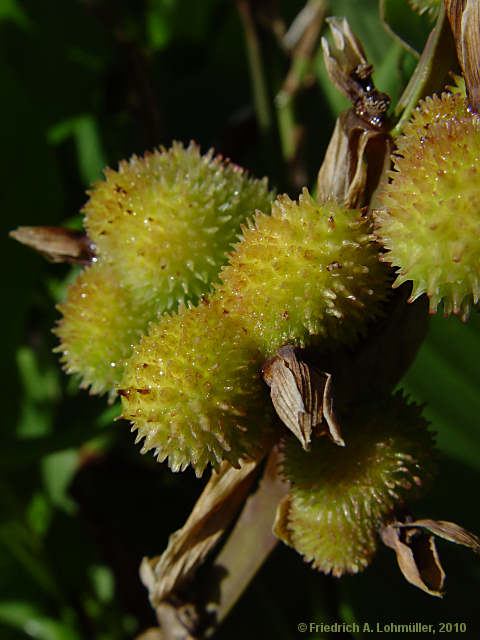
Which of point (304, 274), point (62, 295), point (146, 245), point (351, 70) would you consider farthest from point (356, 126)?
point (62, 295)

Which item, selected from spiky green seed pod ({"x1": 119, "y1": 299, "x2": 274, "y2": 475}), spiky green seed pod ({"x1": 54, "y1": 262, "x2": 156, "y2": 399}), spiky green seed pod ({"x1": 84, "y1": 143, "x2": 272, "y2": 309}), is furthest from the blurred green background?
spiky green seed pod ({"x1": 119, "y1": 299, "x2": 274, "y2": 475})

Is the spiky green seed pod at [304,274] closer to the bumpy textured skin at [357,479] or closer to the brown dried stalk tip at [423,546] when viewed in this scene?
the bumpy textured skin at [357,479]

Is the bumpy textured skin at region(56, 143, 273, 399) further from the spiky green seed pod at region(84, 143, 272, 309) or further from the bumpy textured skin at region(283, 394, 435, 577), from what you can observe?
the bumpy textured skin at region(283, 394, 435, 577)

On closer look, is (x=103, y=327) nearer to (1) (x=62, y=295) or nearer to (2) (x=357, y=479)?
(2) (x=357, y=479)

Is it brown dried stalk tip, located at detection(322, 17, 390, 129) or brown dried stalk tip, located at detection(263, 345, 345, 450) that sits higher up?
brown dried stalk tip, located at detection(322, 17, 390, 129)

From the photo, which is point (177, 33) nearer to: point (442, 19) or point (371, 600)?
point (442, 19)
